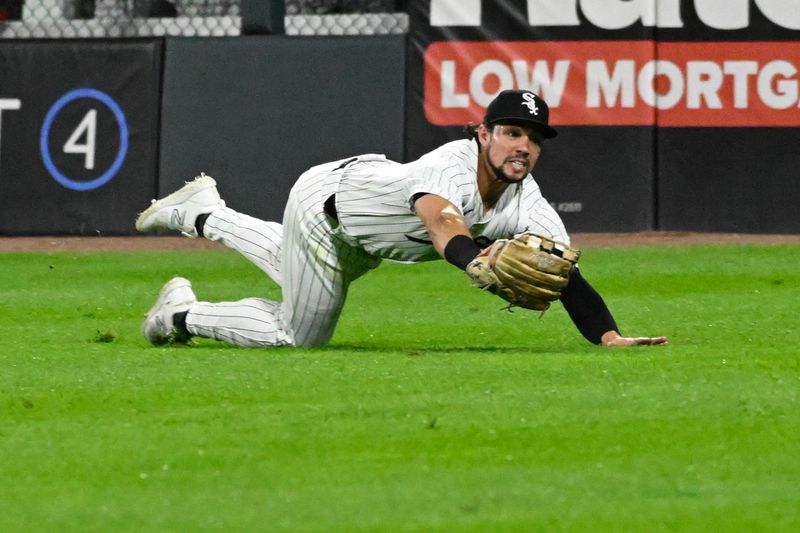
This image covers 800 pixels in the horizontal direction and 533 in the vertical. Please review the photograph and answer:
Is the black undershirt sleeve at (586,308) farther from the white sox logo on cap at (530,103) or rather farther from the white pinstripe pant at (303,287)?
the white pinstripe pant at (303,287)

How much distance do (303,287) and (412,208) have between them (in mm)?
747

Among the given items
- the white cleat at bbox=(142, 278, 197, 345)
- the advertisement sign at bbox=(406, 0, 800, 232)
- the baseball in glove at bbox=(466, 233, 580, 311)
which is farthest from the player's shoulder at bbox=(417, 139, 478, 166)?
the advertisement sign at bbox=(406, 0, 800, 232)

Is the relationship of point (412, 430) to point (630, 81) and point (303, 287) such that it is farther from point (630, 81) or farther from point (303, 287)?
point (630, 81)

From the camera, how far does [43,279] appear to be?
10.5m

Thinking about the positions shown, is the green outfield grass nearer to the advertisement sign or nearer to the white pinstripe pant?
the white pinstripe pant

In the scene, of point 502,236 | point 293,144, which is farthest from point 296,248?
point 293,144

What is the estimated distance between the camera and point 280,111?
12719 millimetres

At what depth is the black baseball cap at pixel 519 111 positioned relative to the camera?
19.7ft

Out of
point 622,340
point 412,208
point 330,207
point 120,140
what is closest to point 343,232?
point 330,207

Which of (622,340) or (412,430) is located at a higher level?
(412,430)

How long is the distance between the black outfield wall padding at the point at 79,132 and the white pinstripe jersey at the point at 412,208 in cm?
659

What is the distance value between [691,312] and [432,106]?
4.99m

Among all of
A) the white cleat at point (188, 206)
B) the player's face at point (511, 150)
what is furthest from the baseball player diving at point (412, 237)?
the white cleat at point (188, 206)

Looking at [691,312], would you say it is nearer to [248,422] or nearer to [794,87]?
[248,422]
